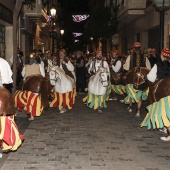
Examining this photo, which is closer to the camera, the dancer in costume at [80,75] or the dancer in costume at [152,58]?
the dancer in costume at [152,58]

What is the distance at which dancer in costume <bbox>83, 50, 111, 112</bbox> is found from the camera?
10.3 metres

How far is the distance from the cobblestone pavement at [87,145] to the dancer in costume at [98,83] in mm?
870

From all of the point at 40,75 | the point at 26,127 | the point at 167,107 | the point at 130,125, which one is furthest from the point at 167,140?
the point at 40,75

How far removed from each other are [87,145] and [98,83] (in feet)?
12.9

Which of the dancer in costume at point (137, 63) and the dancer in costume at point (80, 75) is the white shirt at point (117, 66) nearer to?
the dancer in costume at point (137, 63)

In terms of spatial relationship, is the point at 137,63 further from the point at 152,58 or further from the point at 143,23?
the point at 143,23

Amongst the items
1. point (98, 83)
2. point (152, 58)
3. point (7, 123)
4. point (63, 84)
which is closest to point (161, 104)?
point (7, 123)

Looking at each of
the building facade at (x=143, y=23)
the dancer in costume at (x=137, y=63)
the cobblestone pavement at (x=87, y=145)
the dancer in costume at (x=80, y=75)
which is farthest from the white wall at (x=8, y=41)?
the dancer in costume at (x=137, y=63)

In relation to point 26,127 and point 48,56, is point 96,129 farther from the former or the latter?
point 48,56

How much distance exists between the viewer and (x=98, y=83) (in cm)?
1062

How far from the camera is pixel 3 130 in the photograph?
5488 mm

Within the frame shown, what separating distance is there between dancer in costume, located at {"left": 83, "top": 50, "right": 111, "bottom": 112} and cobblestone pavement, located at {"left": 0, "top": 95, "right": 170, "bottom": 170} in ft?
2.86

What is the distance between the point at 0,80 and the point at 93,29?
82.2 feet

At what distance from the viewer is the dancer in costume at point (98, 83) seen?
33.7 ft
